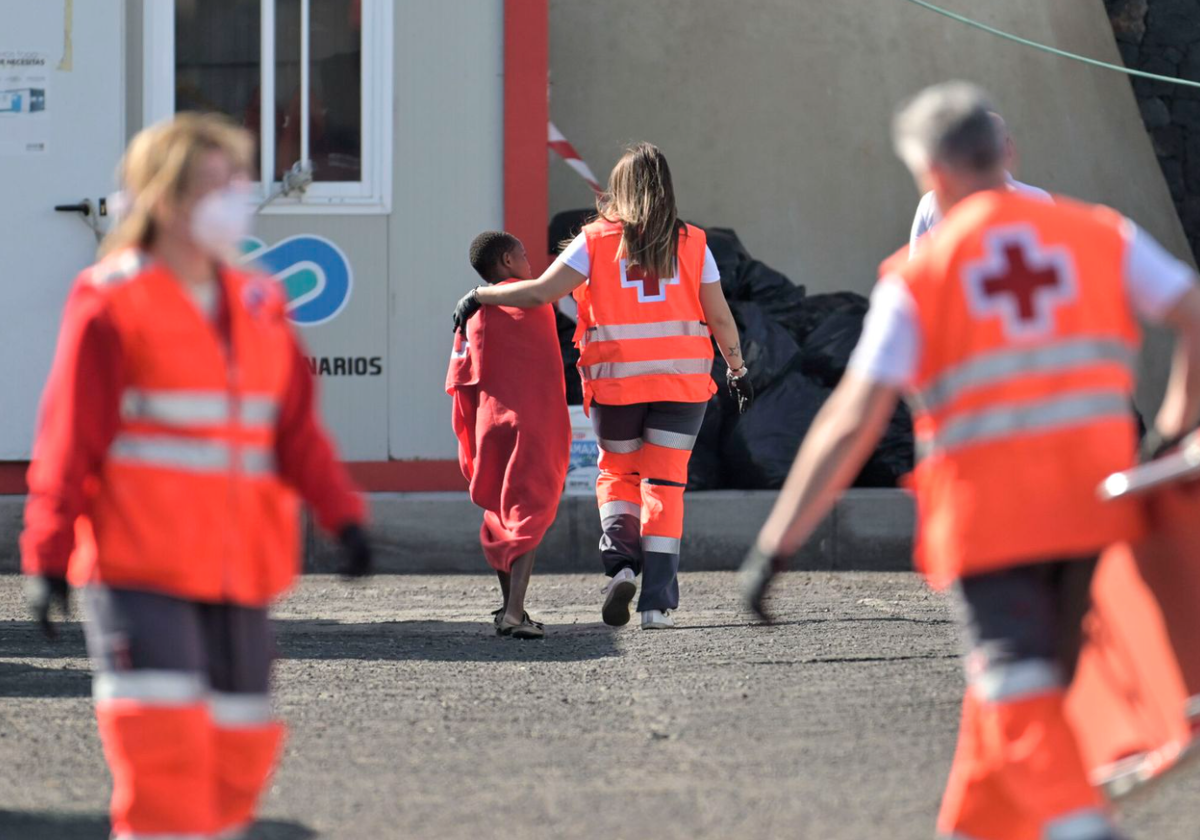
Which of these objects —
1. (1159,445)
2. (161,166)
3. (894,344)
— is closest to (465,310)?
(161,166)

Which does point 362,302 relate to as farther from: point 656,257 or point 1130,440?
point 1130,440

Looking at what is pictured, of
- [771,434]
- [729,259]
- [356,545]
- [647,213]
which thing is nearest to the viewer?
[356,545]

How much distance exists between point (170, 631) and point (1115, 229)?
1831 mm

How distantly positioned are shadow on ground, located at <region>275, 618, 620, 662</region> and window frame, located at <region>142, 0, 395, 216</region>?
287 cm

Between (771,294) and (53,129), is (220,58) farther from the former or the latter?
(771,294)

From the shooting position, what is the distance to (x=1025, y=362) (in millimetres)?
3277

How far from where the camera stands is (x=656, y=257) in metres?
7.19

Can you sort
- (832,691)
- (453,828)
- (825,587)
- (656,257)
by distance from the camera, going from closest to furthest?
(453,828)
(832,691)
(656,257)
(825,587)

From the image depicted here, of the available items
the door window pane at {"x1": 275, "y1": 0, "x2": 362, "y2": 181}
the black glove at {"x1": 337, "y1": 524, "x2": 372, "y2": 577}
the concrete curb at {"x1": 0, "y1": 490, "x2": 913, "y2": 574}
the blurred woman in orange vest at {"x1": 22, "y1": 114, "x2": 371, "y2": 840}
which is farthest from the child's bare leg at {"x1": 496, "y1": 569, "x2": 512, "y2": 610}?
the blurred woman in orange vest at {"x1": 22, "y1": 114, "x2": 371, "y2": 840}

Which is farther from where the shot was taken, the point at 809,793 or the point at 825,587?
the point at 825,587

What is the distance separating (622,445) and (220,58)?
3.95 meters

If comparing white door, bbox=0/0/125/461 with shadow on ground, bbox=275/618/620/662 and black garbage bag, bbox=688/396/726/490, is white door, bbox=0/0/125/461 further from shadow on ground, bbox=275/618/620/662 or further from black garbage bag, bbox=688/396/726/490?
black garbage bag, bbox=688/396/726/490

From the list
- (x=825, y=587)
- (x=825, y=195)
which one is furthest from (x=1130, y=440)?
(x=825, y=195)

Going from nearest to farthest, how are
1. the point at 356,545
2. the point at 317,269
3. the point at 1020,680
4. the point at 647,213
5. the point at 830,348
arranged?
the point at 1020,680
the point at 356,545
the point at 647,213
the point at 317,269
the point at 830,348
